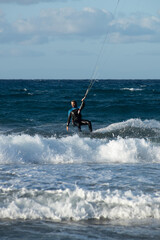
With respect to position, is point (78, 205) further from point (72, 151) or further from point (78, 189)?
point (72, 151)

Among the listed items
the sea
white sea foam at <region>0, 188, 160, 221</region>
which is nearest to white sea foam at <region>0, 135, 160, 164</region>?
the sea

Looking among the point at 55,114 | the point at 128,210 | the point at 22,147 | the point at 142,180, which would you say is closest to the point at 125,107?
the point at 55,114

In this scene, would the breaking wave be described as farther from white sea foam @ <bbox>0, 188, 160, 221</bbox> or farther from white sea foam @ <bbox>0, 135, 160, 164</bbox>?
white sea foam @ <bbox>0, 188, 160, 221</bbox>

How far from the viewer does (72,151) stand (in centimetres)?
1252

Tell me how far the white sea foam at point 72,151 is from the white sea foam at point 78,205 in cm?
428

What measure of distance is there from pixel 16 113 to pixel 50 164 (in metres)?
15.6

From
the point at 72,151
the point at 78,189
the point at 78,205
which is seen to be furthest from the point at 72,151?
the point at 78,205

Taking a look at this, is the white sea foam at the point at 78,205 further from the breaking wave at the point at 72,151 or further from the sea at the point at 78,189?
the breaking wave at the point at 72,151

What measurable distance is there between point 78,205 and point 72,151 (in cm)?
588

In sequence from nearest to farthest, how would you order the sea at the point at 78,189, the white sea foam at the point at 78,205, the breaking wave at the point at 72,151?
the sea at the point at 78,189 → the white sea foam at the point at 78,205 → the breaking wave at the point at 72,151

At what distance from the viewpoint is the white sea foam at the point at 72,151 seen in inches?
460

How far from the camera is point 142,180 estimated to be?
27.2 ft

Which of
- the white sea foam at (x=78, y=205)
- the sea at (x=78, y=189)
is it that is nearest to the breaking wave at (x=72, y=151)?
the sea at (x=78, y=189)

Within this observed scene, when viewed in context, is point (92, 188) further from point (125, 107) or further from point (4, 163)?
point (125, 107)
